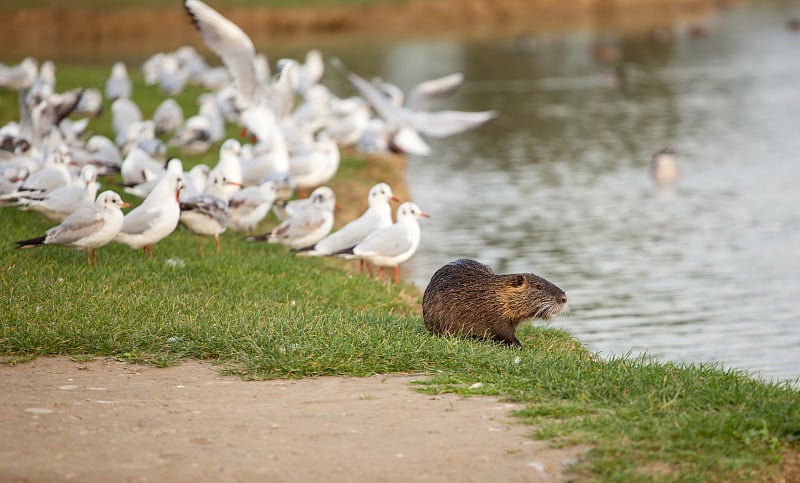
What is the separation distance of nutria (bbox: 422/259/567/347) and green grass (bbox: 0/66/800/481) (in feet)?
0.73

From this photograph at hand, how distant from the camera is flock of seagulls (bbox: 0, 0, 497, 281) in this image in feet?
41.0

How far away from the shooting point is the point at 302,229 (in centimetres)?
1432

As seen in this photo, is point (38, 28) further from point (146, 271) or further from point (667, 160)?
point (146, 271)

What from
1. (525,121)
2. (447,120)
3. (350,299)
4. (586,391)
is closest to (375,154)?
(447,120)

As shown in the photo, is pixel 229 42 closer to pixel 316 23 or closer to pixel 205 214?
pixel 205 214

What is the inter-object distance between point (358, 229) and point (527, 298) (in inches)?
182

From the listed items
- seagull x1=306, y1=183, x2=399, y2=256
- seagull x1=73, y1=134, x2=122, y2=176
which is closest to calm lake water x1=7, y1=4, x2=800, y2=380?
seagull x1=306, y1=183, x2=399, y2=256

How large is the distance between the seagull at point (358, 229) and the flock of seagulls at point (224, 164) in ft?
0.05

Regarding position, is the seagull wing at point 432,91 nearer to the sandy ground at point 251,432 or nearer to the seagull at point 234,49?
the seagull at point 234,49

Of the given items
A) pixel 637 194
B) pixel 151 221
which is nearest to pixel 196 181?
pixel 151 221

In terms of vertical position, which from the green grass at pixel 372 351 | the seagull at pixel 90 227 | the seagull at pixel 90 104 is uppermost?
the seagull at pixel 90 104

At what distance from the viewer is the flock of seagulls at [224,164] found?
12.5m

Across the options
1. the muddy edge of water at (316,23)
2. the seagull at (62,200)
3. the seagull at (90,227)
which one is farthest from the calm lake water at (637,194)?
the muddy edge of water at (316,23)

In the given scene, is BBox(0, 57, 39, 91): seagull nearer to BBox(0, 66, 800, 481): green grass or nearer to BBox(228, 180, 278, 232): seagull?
BBox(228, 180, 278, 232): seagull
